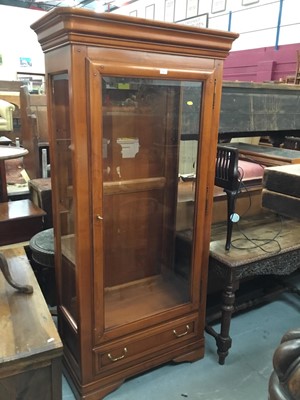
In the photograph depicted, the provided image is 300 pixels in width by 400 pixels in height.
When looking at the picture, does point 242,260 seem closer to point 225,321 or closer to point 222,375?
point 225,321

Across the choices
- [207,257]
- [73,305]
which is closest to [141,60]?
[207,257]

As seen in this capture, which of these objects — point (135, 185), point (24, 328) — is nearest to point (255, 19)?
point (135, 185)

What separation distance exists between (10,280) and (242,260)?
1099 millimetres

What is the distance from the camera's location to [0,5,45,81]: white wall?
9084mm

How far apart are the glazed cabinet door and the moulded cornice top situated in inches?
4.5

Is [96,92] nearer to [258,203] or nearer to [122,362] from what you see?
[122,362]

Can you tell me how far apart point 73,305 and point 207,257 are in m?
0.69

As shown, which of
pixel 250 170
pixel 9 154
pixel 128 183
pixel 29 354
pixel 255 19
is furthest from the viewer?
pixel 255 19

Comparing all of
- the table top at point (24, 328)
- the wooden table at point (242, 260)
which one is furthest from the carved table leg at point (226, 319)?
the table top at point (24, 328)

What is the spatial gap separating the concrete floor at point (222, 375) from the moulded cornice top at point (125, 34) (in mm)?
1552

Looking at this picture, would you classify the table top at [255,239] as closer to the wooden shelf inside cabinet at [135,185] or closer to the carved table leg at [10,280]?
the wooden shelf inside cabinet at [135,185]

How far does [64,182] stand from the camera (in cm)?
153

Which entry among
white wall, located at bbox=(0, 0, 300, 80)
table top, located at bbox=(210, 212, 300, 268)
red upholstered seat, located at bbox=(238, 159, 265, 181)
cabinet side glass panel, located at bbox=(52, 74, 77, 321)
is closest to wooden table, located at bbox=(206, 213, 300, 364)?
table top, located at bbox=(210, 212, 300, 268)

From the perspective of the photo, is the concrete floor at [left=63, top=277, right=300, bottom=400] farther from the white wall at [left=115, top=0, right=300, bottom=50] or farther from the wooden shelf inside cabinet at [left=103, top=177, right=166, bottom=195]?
the white wall at [left=115, top=0, right=300, bottom=50]
